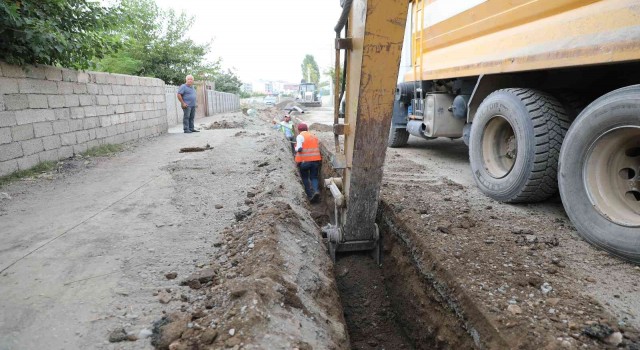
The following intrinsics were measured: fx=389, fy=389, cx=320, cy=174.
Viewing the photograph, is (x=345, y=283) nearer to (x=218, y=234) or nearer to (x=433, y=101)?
(x=218, y=234)

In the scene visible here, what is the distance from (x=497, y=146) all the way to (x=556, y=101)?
34.7 inches

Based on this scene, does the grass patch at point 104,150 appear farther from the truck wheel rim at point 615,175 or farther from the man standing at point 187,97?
the truck wheel rim at point 615,175

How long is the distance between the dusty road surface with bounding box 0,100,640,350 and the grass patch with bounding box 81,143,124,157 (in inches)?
68.9

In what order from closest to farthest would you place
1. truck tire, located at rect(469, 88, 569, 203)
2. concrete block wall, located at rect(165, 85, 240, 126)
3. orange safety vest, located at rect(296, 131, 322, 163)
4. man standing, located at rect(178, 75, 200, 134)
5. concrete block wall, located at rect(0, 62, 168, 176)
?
1. truck tire, located at rect(469, 88, 569, 203)
2. concrete block wall, located at rect(0, 62, 168, 176)
3. orange safety vest, located at rect(296, 131, 322, 163)
4. man standing, located at rect(178, 75, 200, 134)
5. concrete block wall, located at rect(165, 85, 240, 126)

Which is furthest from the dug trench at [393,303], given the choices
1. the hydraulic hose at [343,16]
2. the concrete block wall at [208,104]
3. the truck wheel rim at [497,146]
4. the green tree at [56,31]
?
the concrete block wall at [208,104]

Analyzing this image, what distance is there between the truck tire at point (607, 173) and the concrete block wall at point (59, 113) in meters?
6.31

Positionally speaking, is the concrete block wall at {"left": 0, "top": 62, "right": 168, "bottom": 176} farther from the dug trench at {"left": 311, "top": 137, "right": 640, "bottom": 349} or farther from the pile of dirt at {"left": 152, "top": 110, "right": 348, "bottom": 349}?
the dug trench at {"left": 311, "top": 137, "right": 640, "bottom": 349}

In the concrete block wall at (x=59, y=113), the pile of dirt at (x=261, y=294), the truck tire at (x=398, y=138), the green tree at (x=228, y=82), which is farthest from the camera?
the green tree at (x=228, y=82)

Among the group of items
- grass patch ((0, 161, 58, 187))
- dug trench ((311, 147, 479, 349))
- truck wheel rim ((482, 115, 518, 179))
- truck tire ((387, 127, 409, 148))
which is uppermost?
truck wheel rim ((482, 115, 518, 179))

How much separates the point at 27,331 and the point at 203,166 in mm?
4173

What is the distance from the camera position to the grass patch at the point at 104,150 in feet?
22.3

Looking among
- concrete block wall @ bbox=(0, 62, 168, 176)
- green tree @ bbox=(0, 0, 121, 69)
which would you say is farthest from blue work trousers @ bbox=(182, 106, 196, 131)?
green tree @ bbox=(0, 0, 121, 69)

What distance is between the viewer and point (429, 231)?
3.47 meters

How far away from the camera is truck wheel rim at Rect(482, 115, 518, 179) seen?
430 cm
